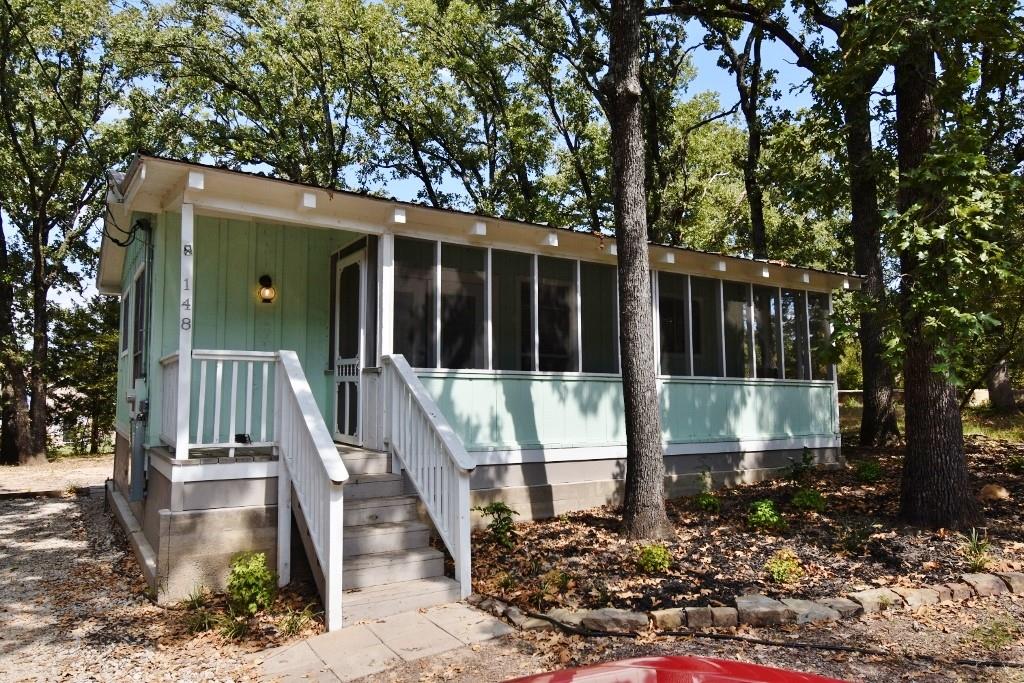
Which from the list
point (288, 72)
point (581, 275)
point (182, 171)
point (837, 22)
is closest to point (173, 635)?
point (182, 171)

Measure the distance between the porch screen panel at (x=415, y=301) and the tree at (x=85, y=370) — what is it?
572 inches

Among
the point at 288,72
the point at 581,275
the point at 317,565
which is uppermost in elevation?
the point at 288,72

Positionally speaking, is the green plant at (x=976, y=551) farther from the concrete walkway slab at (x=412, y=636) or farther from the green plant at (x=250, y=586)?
the green plant at (x=250, y=586)

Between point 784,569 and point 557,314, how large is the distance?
3.69 metres

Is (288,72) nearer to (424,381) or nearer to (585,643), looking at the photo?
(424,381)

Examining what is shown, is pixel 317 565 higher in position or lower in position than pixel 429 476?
lower

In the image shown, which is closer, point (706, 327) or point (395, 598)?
point (395, 598)

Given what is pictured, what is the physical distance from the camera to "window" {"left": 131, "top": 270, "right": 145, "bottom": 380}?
753 cm

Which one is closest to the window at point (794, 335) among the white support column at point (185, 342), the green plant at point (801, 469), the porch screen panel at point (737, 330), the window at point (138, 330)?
the porch screen panel at point (737, 330)

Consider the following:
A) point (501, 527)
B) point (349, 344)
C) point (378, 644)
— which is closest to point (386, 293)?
point (349, 344)

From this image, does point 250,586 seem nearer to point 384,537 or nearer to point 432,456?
point 384,537

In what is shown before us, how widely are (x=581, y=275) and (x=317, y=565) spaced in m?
4.52

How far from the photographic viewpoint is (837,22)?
31.6 feet

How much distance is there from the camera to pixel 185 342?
5395mm
